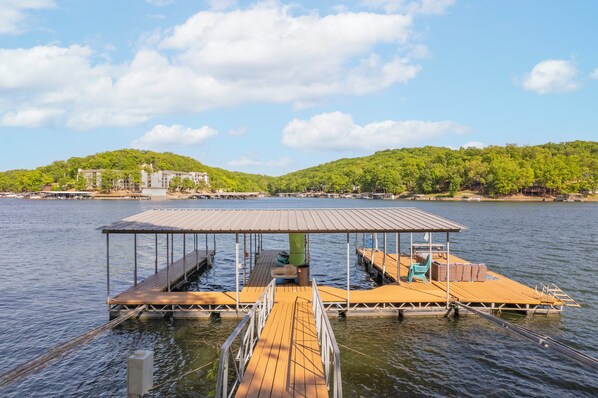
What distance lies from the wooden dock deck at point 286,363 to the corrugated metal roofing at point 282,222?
Answer: 12.5 ft

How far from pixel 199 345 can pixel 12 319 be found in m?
9.79

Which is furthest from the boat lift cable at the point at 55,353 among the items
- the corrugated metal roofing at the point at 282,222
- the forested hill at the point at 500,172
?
the forested hill at the point at 500,172

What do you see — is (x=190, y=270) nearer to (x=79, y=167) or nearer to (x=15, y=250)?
(x=15, y=250)

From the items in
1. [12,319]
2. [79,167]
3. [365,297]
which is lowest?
[12,319]

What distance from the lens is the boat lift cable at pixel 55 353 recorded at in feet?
25.3

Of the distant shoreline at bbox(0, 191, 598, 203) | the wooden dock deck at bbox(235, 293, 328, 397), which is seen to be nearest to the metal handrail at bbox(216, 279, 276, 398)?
the wooden dock deck at bbox(235, 293, 328, 397)

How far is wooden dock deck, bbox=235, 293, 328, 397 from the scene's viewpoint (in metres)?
7.45

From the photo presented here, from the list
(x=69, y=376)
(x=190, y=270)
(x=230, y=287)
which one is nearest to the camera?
(x=69, y=376)

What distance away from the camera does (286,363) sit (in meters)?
8.70

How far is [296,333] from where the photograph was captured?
10.8m

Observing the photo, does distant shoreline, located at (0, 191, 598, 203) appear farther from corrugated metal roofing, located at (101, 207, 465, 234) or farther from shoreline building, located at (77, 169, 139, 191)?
corrugated metal roofing, located at (101, 207, 465, 234)

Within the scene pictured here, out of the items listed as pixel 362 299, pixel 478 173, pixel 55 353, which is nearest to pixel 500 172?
pixel 478 173

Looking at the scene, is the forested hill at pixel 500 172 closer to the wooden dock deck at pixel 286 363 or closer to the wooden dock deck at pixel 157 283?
the wooden dock deck at pixel 157 283

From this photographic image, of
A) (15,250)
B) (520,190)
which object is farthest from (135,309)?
(520,190)
